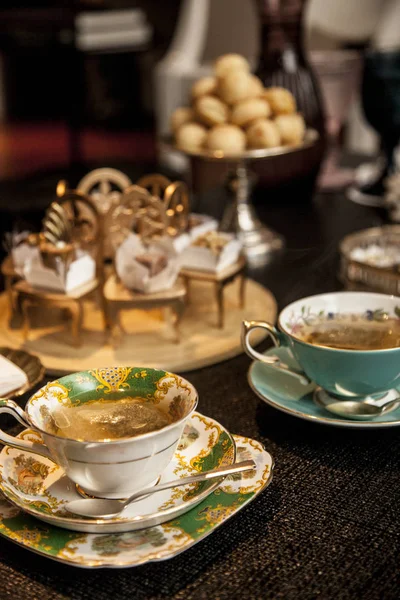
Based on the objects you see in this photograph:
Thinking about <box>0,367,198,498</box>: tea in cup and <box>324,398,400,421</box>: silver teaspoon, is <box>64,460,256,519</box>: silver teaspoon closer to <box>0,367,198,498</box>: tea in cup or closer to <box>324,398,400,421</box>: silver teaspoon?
<box>0,367,198,498</box>: tea in cup

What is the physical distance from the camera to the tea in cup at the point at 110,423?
1.79 ft

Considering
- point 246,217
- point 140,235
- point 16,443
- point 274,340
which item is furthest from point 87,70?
point 16,443

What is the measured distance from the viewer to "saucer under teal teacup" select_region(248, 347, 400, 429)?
2.29 ft

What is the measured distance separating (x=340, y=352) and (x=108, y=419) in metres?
0.22

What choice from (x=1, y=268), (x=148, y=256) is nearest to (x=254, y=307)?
(x=148, y=256)

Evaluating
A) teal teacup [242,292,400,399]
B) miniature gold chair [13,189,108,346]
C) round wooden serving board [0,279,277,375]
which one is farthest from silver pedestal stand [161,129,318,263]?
teal teacup [242,292,400,399]

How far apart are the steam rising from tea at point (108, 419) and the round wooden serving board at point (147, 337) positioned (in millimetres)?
300

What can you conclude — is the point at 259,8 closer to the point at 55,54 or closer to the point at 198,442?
the point at 198,442

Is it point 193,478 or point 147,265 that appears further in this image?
point 147,265

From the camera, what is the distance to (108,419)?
1.96ft

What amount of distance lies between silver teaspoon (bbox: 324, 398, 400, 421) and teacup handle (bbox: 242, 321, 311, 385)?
5 centimetres

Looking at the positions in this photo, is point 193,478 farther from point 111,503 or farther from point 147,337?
point 147,337

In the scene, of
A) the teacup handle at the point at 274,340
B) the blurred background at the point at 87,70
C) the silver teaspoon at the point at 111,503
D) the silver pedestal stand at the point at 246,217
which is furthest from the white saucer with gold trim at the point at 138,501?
the blurred background at the point at 87,70

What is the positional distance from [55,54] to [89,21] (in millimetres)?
303
